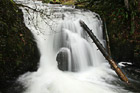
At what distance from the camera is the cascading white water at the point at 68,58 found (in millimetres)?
3963

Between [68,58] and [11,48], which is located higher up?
[11,48]

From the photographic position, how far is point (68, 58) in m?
5.28

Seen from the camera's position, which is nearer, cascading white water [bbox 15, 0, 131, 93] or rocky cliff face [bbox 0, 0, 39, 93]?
rocky cliff face [bbox 0, 0, 39, 93]

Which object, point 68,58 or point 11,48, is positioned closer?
point 11,48

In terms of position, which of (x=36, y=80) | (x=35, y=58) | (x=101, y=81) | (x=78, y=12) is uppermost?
(x=78, y=12)

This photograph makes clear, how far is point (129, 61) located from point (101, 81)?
283 cm

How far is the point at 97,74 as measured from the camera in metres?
5.25

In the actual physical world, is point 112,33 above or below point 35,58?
above

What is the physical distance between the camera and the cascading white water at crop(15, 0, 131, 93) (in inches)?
156

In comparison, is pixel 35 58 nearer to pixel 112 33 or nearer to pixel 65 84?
pixel 65 84

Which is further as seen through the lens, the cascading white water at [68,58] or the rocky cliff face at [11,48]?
the cascading white water at [68,58]

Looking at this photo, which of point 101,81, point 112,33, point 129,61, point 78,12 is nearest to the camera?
point 101,81

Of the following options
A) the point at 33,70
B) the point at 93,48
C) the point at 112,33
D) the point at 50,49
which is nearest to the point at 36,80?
the point at 33,70

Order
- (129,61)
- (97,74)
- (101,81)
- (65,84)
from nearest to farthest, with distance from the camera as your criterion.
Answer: (65,84) → (101,81) → (97,74) → (129,61)
